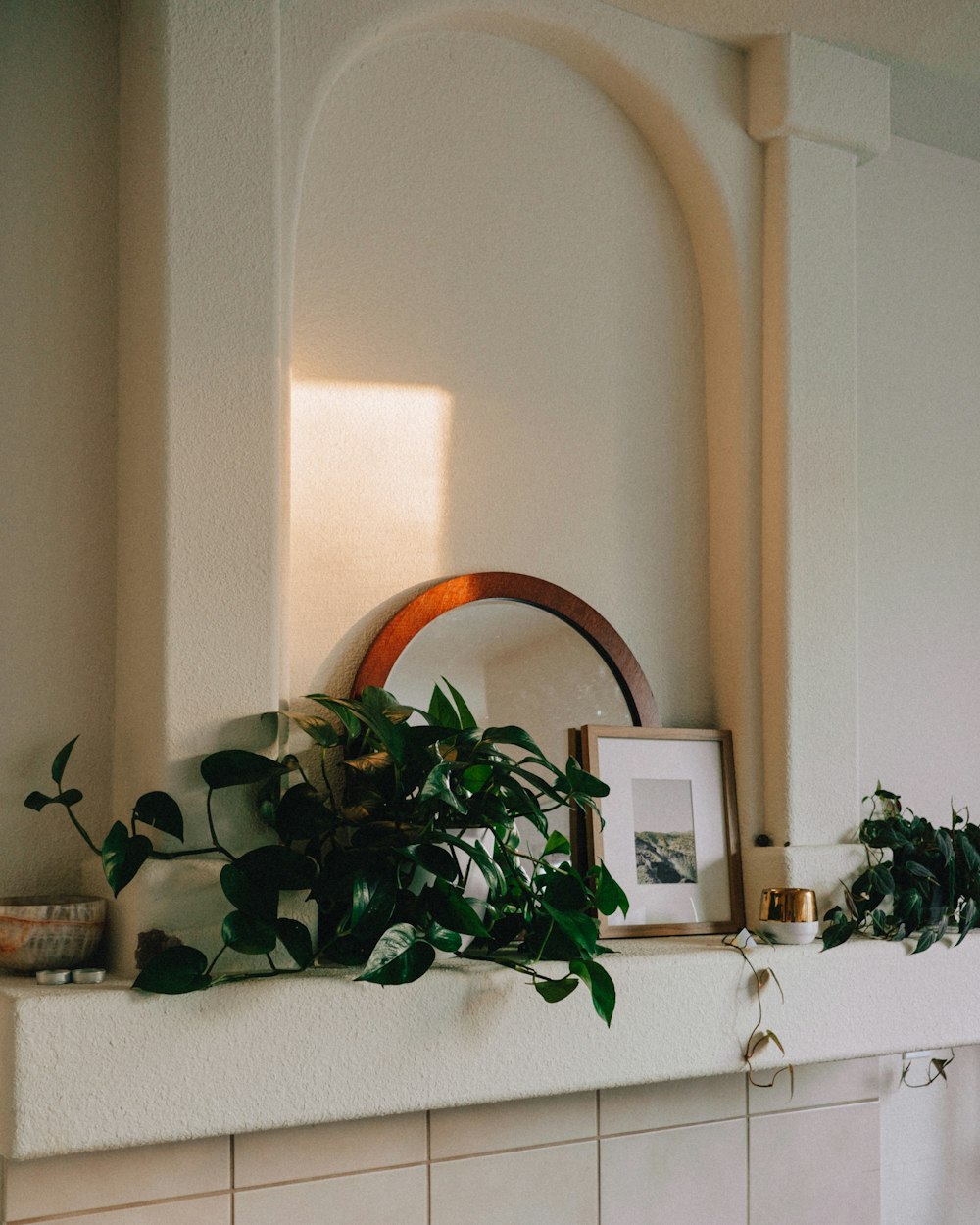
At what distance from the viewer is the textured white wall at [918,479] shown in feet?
8.13

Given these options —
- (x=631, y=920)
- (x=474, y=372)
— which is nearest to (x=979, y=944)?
(x=631, y=920)

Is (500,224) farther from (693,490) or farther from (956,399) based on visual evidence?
(956,399)

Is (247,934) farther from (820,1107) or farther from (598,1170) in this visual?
(820,1107)

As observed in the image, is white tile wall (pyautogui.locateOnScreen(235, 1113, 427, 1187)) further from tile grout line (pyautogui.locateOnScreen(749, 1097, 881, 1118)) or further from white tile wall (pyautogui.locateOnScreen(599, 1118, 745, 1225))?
tile grout line (pyautogui.locateOnScreen(749, 1097, 881, 1118))

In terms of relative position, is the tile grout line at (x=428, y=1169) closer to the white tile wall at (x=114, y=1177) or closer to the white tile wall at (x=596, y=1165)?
the white tile wall at (x=596, y=1165)

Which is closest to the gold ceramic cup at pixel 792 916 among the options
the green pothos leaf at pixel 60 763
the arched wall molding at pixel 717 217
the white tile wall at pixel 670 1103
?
the arched wall molding at pixel 717 217

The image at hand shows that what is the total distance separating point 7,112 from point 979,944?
2.03 meters

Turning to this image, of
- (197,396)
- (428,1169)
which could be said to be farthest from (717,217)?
(428,1169)

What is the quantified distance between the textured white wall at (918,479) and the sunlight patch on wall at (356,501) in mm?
928

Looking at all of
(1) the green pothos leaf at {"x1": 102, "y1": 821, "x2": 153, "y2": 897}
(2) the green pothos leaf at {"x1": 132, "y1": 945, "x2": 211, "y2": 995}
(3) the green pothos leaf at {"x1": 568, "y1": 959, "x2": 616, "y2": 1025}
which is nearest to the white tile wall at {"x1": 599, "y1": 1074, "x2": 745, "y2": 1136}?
(3) the green pothos leaf at {"x1": 568, "y1": 959, "x2": 616, "y2": 1025}

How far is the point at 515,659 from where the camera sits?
2057mm

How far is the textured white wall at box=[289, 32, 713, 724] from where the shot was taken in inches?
78.1

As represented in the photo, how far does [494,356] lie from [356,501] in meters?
0.36

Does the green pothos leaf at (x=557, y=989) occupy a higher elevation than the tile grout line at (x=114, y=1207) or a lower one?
higher
